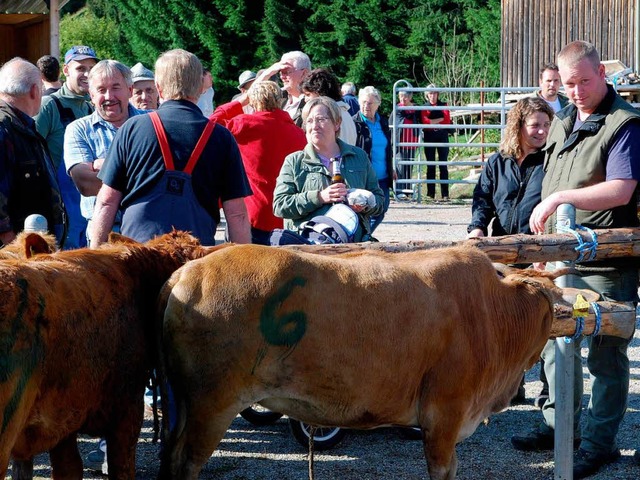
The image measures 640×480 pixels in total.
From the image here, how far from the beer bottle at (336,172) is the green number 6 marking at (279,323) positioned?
8.43 feet

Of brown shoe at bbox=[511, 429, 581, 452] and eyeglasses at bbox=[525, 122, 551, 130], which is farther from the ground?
eyeglasses at bbox=[525, 122, 551, 130]

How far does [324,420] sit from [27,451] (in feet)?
3.99

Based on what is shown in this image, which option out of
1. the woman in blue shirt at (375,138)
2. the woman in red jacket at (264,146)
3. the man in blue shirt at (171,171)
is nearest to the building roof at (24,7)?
the woman in blue shirt at (375,138)

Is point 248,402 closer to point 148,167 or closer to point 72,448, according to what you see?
point 72,448

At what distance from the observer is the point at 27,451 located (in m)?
3.56

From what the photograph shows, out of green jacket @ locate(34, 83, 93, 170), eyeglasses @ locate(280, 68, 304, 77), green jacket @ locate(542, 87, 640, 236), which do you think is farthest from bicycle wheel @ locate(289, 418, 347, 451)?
eyeglasses @ locate(280, 68, 304, 77)

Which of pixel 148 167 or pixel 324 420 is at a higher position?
pixel 148 167

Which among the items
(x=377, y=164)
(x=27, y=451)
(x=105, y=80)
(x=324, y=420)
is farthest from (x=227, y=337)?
(x=377, y=164)

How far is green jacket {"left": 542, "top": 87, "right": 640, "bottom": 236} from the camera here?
538cm

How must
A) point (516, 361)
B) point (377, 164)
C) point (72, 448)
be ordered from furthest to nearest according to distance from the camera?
point (377, 164) → point (516, 361) → point (72, 448)

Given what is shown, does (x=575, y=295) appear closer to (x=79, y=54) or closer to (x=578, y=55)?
(x=578, y=55)

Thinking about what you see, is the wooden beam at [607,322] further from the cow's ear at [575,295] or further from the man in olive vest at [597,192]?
the man in olive vest at [597,192]

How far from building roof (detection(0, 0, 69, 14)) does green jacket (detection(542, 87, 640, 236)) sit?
10960 mm

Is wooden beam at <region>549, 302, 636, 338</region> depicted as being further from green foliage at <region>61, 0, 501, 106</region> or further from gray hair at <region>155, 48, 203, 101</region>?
green foliage at <region>61, 0, 501, 106</region>
